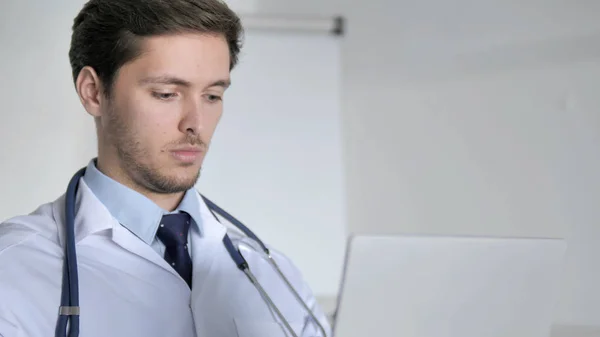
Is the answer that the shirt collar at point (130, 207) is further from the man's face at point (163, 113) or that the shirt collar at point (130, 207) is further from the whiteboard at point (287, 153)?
the whiteboard at point (287, 153)

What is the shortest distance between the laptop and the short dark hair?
73cm

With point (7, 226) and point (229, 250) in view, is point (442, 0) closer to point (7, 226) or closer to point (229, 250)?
point (229, 250)

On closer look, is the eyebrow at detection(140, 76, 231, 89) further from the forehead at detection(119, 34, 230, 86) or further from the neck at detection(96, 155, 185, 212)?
the neck at detection(96, 155, 185, 212)

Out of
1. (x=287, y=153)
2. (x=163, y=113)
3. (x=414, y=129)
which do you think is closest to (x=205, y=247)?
(x=163, y=113)

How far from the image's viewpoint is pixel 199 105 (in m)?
1.41

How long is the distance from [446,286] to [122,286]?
654mm

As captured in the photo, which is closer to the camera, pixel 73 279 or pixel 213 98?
pixel 73 279

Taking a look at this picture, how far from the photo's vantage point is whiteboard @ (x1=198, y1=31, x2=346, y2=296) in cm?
A: 292

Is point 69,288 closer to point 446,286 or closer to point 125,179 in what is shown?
point 125,179

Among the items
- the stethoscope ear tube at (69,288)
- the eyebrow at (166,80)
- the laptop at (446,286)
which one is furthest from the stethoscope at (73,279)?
the laptop at (446,286)

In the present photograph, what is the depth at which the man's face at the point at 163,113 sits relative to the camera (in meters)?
1.39

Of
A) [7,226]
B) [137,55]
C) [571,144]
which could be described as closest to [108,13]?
[137,55]

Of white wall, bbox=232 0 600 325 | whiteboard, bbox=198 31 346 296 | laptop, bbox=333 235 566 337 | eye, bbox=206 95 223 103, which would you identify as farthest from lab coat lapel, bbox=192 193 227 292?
white wall, bbox=232 0 600 325

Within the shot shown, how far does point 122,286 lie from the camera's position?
→ 135 centimetres
